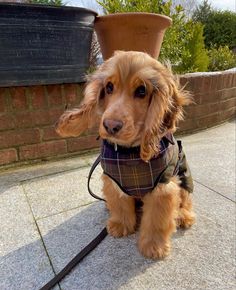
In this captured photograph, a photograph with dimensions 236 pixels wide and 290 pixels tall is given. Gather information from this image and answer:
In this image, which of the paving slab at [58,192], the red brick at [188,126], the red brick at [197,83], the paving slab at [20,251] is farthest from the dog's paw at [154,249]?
the red brick at [197,83]

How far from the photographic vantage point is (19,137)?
3.03 meters

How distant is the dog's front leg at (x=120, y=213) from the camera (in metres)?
2.06

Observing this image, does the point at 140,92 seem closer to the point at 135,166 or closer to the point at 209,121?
the point at 135,166

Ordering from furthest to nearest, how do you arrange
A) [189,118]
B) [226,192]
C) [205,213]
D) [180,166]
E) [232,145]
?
[189,118]
[232,145]
[226,192]
[205,213]
[180,166]

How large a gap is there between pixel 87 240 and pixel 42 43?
6.17ft

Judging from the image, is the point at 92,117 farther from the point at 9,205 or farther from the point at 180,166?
the point at 9,205

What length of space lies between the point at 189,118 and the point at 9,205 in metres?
2.86

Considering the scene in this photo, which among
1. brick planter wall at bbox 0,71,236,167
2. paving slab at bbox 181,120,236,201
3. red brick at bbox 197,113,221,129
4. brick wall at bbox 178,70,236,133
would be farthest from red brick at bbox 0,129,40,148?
red brick at bbox 197,113,221,129

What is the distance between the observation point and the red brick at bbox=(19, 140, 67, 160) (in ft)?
10.2

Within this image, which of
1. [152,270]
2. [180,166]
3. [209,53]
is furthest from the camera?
[209,53]

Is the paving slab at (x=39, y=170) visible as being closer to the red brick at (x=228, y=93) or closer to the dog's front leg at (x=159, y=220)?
the dog's front leg at (x=159, y=220)

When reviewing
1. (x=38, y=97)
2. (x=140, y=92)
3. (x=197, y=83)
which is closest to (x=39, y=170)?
(x=38, y=97)

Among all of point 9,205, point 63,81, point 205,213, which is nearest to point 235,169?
point 205,213

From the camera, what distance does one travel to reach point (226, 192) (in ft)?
8.83
